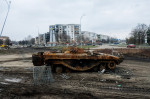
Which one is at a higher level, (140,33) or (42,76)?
(140,33)

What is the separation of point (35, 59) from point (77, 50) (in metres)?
2.84

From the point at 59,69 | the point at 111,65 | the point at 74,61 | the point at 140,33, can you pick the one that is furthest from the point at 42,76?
the point at 140,33

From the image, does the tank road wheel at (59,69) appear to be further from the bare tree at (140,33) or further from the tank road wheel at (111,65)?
the bare tree at (140,33)

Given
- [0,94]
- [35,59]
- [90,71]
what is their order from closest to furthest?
[0,94] → [35,59] → [90,71]

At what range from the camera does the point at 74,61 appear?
8.77 meters

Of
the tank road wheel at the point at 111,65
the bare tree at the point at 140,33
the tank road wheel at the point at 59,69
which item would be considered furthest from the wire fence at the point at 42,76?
the bare tree at the point at 140,33

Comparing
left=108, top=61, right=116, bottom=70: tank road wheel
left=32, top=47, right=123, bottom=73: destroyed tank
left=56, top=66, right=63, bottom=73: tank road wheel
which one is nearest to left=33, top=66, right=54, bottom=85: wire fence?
left=32, top=47, right=123, bottom=73: destroyed tank

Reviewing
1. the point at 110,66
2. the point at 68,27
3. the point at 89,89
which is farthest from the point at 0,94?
the point at 68,27

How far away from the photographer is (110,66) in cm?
905

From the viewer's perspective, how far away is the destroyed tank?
→ 27.9ft

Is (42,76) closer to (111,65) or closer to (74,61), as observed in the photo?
(74,61)

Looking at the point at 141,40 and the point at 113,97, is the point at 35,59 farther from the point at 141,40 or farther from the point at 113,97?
the point at 141,40

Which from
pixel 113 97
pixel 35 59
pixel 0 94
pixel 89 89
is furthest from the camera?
pixel 35 59

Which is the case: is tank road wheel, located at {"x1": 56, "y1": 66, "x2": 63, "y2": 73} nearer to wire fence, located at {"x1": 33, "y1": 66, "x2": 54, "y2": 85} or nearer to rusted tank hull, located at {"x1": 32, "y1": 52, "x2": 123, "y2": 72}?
rusted tank hull, located at {"x1": 32, "y1": 52, "x2": 123, "y2": 72}
